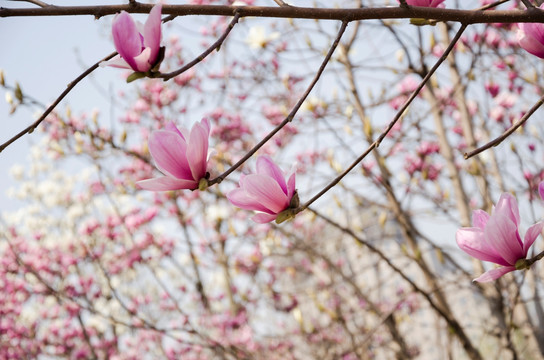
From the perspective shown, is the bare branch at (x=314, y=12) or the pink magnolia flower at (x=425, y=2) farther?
the pink magnolia flower at (x=425, y=2)

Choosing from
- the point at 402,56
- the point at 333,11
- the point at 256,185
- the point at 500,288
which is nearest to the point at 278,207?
the point at 256,185

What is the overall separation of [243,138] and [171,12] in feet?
15.2

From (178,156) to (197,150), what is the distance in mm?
35

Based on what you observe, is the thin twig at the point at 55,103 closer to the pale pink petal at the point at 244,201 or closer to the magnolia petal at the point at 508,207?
the pale pink petal at the point at 244,201

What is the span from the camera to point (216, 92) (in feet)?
14.8

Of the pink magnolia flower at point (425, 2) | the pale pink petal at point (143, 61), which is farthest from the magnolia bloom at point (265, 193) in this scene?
the pink magnolia flower at point (425, 2)

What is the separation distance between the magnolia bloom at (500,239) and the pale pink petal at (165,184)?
47cm

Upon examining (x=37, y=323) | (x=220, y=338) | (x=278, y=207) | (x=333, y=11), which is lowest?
(x=278, y=207)

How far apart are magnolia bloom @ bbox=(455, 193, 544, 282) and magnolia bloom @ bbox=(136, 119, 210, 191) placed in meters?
0.46

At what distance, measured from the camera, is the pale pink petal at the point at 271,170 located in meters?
0.87

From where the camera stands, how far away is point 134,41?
2.53 ft

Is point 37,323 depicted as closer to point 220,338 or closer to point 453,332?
point 220,338

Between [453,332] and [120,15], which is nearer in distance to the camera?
[120,15]

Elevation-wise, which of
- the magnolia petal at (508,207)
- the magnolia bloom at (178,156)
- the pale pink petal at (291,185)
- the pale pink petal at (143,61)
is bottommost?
the magnolia petal at (508,207)
